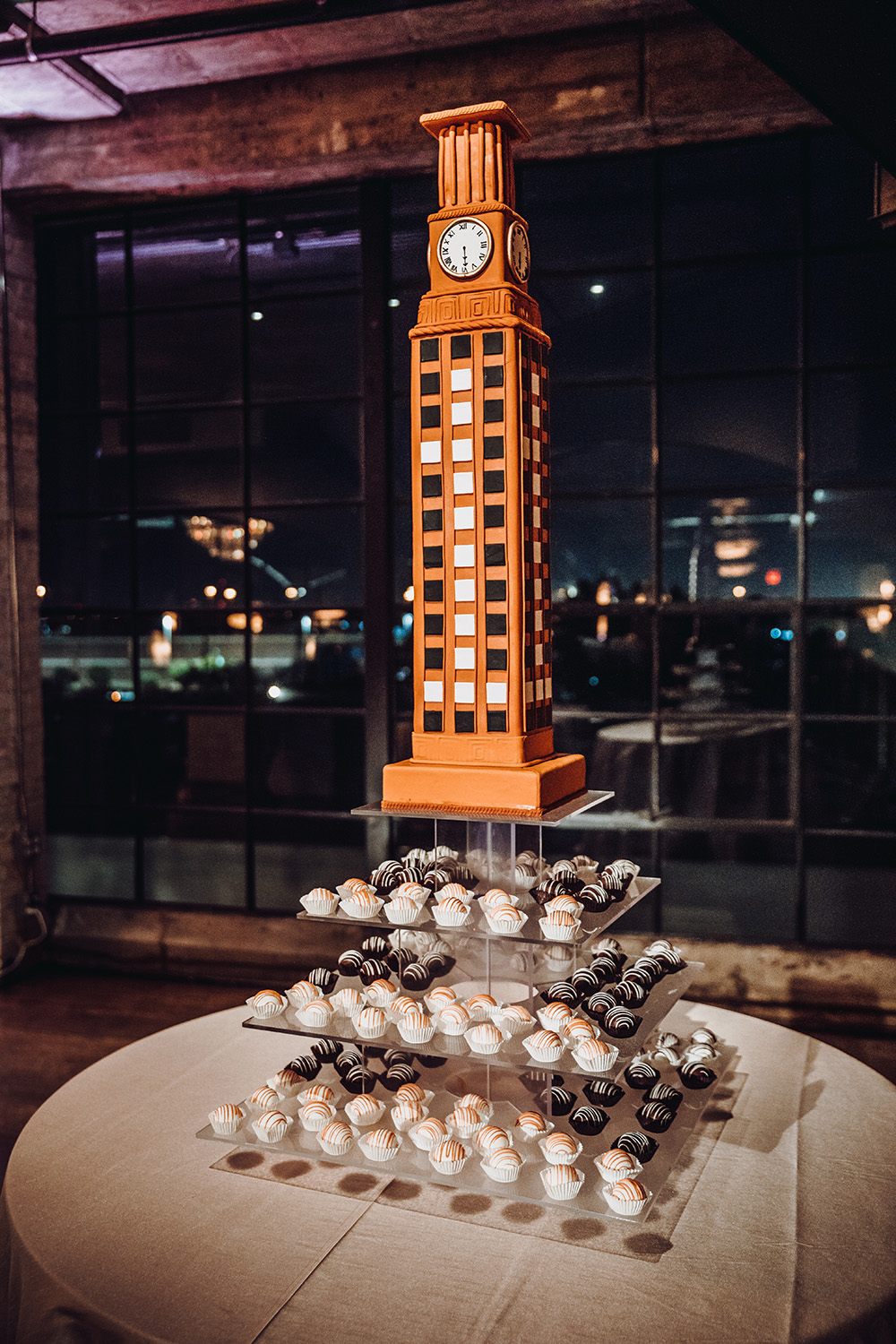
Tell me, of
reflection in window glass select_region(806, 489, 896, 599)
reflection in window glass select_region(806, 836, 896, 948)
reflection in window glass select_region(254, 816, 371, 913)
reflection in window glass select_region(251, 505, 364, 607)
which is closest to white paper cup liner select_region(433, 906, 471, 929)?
reflection in window glass select_region(806, 836, 896, 948)

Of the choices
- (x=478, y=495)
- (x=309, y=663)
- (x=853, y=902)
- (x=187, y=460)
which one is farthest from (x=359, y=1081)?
(x=187, y=460)

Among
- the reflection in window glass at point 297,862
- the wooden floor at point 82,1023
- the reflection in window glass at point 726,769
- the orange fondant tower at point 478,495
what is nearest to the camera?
the orange fondant tower at point 478,495

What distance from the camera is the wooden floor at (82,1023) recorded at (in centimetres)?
341

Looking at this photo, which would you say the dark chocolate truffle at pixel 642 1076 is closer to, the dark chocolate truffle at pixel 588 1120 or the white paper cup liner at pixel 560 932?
the dark chocolate truffle at pixel 588 1120

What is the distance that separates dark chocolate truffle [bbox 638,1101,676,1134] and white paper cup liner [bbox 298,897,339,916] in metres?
0.73

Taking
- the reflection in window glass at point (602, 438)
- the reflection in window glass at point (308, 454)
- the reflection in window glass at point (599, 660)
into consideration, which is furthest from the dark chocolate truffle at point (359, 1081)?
the reflection in window glass at point (308, 454)

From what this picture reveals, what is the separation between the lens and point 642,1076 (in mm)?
1908

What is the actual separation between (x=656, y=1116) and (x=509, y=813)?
63 centimetres

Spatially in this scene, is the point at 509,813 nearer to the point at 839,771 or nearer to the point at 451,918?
the point at 451,918

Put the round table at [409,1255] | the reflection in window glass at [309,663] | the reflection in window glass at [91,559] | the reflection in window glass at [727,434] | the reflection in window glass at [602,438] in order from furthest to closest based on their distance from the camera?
the reflection in window glass at [91,559] → the reflection in window glass at [602,438] → the reflection in window glass at [727,434] → the reflection in window glass at [309,663] → the round table at [409,1255]

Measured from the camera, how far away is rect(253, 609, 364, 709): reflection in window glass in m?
17.8

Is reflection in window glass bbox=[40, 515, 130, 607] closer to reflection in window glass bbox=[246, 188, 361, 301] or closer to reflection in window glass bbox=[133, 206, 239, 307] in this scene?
reflection in window glass bbox=[133, 206, 239, 307]

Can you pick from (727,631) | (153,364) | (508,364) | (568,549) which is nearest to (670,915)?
(727,631)

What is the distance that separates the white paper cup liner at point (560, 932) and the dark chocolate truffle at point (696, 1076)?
486 millimetres
